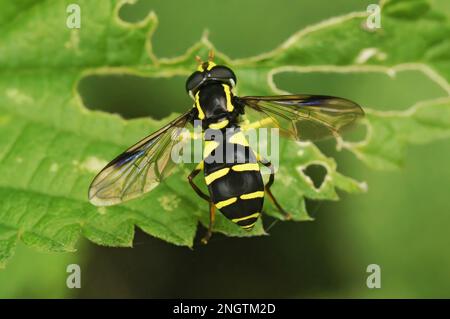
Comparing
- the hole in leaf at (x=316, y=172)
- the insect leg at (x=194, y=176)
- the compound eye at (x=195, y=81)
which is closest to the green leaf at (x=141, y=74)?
the hole in leaf at (x=316, y=172)

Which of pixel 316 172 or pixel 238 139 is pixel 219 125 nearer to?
pixel 238 139

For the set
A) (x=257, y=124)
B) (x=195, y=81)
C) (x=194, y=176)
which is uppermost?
(x=195, y=81)

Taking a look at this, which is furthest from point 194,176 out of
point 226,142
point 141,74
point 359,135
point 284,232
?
point 359,135

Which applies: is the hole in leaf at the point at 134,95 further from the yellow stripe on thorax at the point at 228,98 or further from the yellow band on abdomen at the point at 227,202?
the yellow band on abdomen at the point at 227,202

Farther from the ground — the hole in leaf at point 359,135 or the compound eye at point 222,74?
the compound eye at point 222,74

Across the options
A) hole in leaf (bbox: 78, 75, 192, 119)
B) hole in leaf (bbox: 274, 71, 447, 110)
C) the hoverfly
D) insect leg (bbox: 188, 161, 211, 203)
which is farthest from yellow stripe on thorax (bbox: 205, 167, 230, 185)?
hole in leaf (bbox: 274, 71, 447, 110)

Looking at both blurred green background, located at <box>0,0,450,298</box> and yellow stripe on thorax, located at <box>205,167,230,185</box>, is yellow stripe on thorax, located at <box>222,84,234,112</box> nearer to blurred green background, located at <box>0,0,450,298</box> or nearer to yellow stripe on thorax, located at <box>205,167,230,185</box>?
yellow stripe on thorax, located at <box>205,167,230,185</box>

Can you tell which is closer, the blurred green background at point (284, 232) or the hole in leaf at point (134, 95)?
the hole in leaf at point (134, 95)
